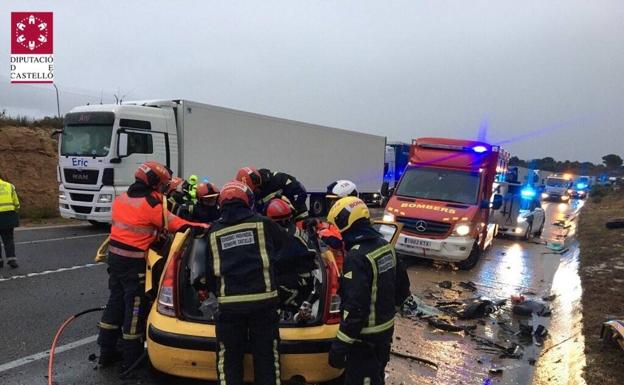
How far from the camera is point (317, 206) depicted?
19.0 m

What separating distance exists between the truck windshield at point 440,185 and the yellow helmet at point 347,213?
6914mm

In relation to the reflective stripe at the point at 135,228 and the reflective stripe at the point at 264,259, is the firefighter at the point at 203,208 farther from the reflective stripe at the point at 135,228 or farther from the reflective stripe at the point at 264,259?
the reflective stripe at the point at 264,259

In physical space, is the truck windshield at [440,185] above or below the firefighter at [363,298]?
above

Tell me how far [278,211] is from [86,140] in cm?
891

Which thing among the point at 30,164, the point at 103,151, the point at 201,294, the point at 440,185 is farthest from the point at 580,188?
the point at 201,294

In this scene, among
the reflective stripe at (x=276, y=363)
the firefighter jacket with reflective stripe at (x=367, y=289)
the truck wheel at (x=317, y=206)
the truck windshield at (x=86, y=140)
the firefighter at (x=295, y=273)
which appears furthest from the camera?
the truck wheel at (x=317, y=206)

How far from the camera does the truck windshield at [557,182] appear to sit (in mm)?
35522

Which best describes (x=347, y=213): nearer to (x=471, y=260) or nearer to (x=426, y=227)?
(x=426, y=227)

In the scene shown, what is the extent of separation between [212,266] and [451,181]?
7.68 m

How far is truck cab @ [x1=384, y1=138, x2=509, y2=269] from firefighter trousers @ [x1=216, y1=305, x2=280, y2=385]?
6114 mm

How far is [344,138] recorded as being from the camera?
20594mm

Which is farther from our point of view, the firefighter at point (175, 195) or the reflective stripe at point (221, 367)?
the firefighter at point (175, 195)

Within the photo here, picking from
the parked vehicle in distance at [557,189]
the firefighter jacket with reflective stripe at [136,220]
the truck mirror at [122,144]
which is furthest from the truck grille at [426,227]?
the parked vehicle in distance at [557,189]

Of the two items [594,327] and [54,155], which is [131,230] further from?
[54,155]
